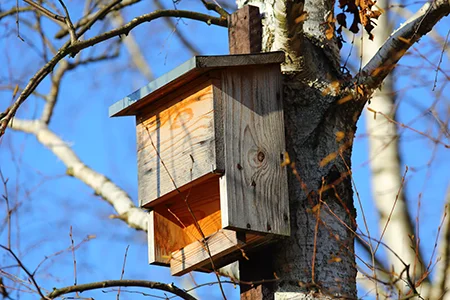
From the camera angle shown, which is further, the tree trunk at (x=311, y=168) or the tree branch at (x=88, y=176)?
the tree branch at (x=88, y=176)

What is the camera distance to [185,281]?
22.0 feet

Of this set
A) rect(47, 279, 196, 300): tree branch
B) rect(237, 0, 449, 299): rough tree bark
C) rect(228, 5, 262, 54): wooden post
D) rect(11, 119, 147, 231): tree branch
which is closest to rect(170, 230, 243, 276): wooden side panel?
rect(237, 0, 449, 299): rough tree bark

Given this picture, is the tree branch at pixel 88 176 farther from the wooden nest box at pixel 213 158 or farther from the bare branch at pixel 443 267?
the bare branch at pixel 443 267

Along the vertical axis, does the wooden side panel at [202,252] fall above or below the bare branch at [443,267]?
below

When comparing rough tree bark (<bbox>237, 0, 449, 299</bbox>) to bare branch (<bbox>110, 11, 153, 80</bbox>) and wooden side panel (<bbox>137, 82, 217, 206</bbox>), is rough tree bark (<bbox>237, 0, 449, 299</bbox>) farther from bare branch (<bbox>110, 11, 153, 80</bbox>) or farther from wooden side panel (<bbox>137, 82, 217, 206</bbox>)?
bare branch (<bbox>110, 11, 153, 80</bbox>)

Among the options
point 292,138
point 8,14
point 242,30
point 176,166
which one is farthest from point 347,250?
point 8,14

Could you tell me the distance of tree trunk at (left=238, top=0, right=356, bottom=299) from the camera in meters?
2.73

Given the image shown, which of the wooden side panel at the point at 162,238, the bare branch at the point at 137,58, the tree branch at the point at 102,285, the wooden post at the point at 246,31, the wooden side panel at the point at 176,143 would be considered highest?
the bare branch at the point at 137,58

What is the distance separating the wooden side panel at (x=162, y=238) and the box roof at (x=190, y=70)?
0.43m

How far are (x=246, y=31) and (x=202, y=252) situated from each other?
0.82 m

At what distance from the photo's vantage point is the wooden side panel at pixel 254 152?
2734 millimetres

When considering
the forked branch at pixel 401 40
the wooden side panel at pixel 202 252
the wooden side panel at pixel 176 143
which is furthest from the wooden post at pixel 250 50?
the forked branch at pixel 401 40

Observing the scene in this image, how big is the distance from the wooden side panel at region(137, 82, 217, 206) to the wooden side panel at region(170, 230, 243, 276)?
21cm

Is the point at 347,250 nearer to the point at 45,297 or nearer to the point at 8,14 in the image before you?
the point at 45,297
